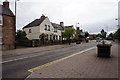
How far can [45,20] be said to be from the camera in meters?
29.5

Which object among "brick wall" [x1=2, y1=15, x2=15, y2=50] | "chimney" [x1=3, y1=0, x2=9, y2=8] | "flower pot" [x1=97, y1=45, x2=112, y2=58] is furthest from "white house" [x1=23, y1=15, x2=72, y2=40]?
"flower pot" [x1=97, y1=45, x2=112, y2=58]

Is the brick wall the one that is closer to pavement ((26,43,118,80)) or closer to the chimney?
the chimney

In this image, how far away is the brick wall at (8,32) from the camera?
1524cm

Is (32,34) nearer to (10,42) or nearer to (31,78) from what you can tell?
(10,42)

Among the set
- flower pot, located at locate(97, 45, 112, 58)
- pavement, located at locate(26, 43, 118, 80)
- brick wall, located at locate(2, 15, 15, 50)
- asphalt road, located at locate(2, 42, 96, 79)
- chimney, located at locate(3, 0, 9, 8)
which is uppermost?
chimney, located at locate(3, 0, 9, 8)

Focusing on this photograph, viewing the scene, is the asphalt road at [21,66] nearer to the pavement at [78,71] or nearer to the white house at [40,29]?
the pavement at [78,71]

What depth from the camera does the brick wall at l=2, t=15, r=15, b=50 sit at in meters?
15.2

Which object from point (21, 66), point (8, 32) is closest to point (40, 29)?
point (8, 32)

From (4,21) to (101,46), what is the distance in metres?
17.0

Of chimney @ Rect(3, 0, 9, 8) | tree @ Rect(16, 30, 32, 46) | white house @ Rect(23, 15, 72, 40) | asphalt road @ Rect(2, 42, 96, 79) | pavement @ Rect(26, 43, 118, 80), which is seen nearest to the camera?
pavement @ Rect(26, 43, 118, 80)

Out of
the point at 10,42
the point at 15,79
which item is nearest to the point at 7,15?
the point at 10,42

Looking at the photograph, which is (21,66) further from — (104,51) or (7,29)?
(7,29)

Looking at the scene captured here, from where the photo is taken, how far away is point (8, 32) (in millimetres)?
15898

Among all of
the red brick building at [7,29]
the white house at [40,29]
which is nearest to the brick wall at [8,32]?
the red brick building at [7,29]
